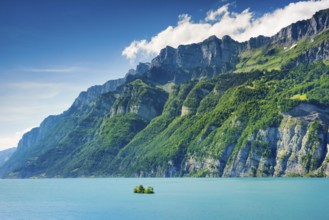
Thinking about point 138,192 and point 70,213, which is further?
point 138,192

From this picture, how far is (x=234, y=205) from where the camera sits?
11831cm

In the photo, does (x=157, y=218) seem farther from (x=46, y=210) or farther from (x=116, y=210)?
(x=46, y=210)

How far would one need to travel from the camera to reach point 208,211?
350 feet

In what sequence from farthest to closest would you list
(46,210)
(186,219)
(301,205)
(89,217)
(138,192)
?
(138,192) < (46,210) < (301,205) < (89,217) < (186,219)

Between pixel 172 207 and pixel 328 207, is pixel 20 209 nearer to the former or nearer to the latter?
pixel 172 207

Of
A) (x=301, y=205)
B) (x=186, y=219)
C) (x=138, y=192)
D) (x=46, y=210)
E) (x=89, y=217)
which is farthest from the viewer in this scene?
(x=138, y=192)

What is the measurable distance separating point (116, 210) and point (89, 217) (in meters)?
13.4

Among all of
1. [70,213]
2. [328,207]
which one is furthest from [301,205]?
[70,213]

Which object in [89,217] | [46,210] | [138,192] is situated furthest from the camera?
[138,192]

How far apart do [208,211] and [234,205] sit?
47.0ft

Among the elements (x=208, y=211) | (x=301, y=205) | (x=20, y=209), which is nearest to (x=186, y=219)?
(x=208, y=211)

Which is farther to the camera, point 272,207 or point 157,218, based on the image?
point 272,207

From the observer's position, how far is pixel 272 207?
10994 centimetres

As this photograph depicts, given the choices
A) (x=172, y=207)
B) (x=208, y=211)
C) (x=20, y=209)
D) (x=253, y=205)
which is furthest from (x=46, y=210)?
(x=253, y=205)
